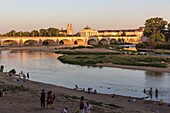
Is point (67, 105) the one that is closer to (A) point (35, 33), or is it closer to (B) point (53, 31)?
(A) point (35, 33)

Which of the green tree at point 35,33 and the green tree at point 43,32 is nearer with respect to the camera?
the green tree at point 35,33

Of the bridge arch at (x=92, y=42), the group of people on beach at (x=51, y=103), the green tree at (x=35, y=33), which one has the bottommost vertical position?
the group of people on beach at (x=51, y=103)

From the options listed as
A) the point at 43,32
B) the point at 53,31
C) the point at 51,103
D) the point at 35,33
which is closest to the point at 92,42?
the point at 53,31

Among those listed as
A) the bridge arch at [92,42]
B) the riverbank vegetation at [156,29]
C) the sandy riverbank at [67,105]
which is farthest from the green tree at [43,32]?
the sandy riverbank at [67,105]

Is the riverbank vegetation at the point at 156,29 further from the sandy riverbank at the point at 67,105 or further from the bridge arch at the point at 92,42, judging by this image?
the sandy riverbank at the point at 67,105

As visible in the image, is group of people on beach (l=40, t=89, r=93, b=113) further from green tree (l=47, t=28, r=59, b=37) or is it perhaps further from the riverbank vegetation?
green tree (l=47, t=28, r=59, b=37)

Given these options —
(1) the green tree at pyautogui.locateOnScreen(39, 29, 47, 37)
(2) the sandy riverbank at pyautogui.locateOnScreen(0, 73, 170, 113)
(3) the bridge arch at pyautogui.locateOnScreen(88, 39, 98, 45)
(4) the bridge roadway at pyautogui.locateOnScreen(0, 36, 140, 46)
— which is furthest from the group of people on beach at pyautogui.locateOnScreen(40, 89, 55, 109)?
(1) the green tree at pyautogui.locateOnScreen(39, 29, 47, 37)

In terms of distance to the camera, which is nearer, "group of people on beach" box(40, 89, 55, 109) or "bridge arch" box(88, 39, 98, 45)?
"group of people on beach" box(40, 89, 55, 109)

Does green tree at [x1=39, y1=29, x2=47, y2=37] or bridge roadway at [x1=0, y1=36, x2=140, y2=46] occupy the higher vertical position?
green tree at [x1=39, y1=29, x2=47, y2=37]

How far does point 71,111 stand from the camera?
16141 millimetres

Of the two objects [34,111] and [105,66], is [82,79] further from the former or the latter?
[34,111]

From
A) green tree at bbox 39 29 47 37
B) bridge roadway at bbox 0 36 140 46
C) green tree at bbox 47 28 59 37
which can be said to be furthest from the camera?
green tree at bbox 39 29 47 37

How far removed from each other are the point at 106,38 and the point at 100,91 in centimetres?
12988

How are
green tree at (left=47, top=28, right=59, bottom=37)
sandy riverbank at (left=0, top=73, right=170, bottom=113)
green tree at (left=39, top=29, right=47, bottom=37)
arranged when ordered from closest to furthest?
sandy riverbank at (left=0, top=73, right=170, bottom=113) → green tree at (left=47, top=28, right=59, bottom=37) → green tree at (left=39, top=29, right=47, bottom=37)
